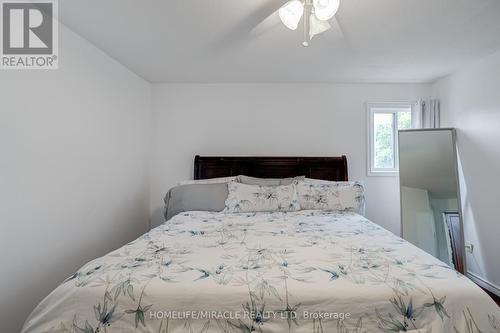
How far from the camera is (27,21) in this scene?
1.78 m

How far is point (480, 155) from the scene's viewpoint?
265 centimetres

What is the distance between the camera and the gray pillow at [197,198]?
2740mm

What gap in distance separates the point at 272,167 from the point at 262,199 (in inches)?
28.2

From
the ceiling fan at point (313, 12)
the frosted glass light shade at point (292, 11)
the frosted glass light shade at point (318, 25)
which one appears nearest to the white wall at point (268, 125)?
the ceiling fan at point (313, 12)

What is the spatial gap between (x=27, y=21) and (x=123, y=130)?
1.25 metres

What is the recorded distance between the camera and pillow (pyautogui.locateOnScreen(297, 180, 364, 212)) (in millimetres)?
2742

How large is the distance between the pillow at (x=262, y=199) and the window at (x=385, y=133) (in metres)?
1.36

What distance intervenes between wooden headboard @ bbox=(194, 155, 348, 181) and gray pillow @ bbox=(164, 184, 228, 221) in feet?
1.67

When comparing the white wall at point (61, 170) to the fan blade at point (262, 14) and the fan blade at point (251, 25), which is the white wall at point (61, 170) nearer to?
the fan blade at point (251, 25)

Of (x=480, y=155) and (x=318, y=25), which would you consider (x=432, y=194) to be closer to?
(x=480, y=155)

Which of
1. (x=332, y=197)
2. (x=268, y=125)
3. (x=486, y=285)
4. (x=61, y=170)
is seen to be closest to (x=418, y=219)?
(x=486, y=285)

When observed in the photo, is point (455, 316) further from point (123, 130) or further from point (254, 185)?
point (123, 130)

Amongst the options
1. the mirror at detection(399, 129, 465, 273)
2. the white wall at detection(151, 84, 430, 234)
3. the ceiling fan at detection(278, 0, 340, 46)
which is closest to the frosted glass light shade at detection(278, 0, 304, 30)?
the ceiling fan at detection(278, 0, 340, 46)

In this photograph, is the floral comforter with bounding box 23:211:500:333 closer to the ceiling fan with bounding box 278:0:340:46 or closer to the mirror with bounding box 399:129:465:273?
the ceiling fan with bounding box 278:0:340:46
